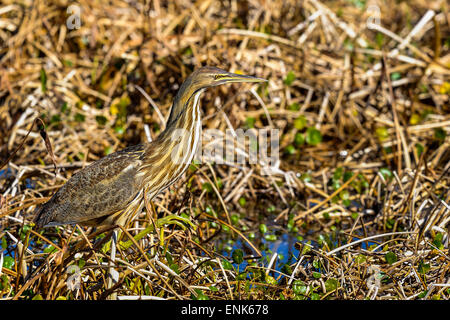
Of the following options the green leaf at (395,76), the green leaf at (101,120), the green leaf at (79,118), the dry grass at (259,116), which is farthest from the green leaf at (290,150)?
the green leaf at (79,118)

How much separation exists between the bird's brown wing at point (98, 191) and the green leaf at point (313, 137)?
5.70 ft

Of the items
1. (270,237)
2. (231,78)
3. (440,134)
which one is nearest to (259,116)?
(440,134)

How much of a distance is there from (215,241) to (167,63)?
1.57 meters

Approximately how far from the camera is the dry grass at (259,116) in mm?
3307

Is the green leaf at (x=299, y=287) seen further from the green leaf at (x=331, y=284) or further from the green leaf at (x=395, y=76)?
the green leaf at (x=395, y=76)

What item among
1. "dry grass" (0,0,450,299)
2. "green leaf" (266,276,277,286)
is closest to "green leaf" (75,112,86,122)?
"dry grass" (0,0,450,299)

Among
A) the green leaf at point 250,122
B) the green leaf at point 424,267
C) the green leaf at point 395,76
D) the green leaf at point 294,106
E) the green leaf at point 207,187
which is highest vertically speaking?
the green leaf at point 395,76

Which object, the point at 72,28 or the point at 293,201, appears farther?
the point at 72,28

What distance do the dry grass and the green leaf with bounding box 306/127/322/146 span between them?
0.03 meters

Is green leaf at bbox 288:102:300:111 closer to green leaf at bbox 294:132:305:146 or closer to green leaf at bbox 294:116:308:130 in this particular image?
green leaf at bbox 294:116:308:130

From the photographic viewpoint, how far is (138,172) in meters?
3.14
